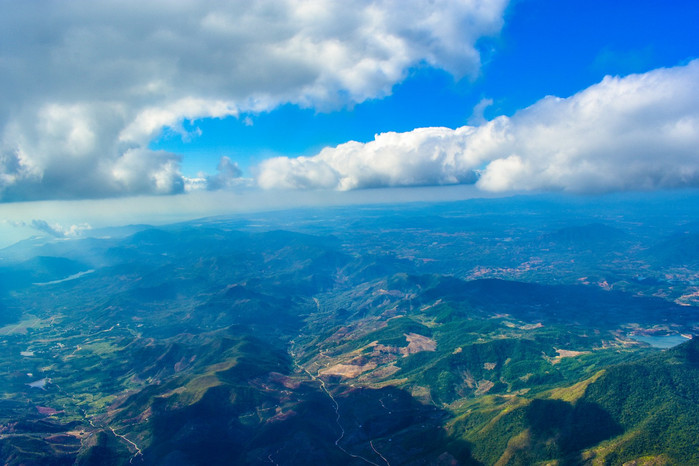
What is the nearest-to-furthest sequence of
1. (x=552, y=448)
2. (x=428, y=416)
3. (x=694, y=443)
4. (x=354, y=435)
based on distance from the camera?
(x=694, y=443) < (x=552, y=448) < (x=354, y=435) < (x=428, y=416)

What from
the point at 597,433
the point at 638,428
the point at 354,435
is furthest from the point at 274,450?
the point at 638,428

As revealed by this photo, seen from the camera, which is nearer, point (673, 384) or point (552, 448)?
point (552, 448)

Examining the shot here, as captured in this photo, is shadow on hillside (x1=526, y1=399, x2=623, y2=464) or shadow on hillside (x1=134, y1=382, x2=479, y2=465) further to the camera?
shadow on hillside (x1=134, y1=382, x2=479, y2=465)

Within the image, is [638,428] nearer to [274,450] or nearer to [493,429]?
[493,429]

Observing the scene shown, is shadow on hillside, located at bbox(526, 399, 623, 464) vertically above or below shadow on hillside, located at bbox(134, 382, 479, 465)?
above

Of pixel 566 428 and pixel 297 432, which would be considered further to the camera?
pixel 297 432

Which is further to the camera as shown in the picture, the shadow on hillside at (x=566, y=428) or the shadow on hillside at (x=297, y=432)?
the shadow on hillside at (x=297, y=432)

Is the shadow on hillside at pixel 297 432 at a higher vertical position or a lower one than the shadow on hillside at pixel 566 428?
lower

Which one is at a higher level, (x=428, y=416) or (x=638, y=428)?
(x=638, y=428)

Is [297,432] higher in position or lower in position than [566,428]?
lower

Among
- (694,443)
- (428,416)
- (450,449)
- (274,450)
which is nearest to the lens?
(694,443)
